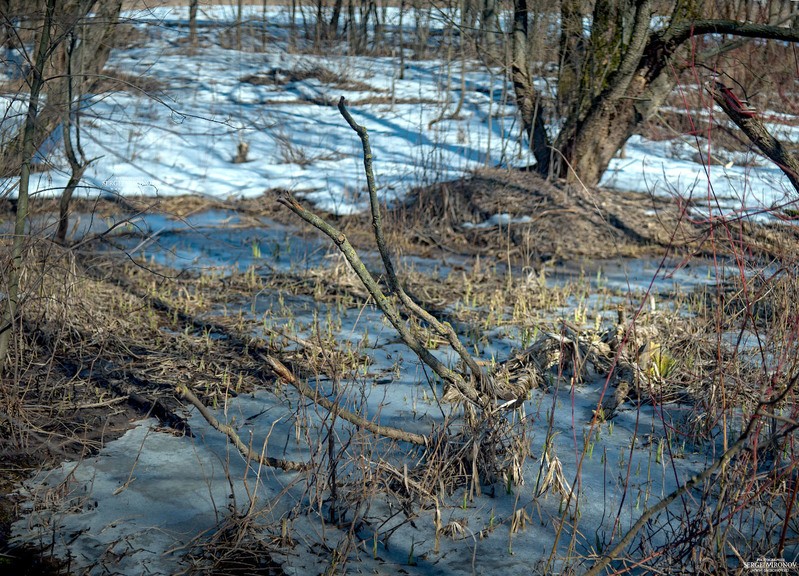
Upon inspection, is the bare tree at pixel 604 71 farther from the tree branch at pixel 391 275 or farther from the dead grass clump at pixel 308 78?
the dead grass clump at pixel 308 78

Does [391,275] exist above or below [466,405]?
above

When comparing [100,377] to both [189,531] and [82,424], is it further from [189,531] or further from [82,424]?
[189,531]

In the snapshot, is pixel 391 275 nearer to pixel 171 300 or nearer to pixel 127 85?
pixel 127 85

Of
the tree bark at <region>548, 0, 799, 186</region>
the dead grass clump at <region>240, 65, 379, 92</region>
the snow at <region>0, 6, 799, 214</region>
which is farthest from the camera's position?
the dead grass clump at <region>240, 65, 379, 92</region>

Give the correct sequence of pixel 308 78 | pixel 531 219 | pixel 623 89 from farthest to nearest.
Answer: pixel 308 78, pixel 531 219, pixel 623 89

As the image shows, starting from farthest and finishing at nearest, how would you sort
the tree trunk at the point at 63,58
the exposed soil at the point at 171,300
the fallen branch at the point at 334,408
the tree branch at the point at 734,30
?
the tree branch at the point at 734,30 → the exposed soil at the point at 171,300 → the tree trunk at the point at 63,58 → the fallen branch at the point at 334,408

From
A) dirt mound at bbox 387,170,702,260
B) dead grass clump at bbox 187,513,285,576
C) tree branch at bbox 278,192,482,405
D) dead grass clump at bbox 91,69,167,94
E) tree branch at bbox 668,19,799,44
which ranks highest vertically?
tree branch at bbox 668,19,799,44

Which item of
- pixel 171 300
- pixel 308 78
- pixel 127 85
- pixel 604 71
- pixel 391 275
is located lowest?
pixel 171 300

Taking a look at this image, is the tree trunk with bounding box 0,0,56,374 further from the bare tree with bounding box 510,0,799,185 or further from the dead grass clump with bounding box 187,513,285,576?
the bare tree with bounding box 510,0,799,185

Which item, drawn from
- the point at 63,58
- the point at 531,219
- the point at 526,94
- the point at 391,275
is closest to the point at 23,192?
the point at 391,275

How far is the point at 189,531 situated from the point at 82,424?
3.92ft

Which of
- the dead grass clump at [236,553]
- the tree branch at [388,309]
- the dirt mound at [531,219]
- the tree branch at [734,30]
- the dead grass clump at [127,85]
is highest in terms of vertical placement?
the tree branch at [734,30]

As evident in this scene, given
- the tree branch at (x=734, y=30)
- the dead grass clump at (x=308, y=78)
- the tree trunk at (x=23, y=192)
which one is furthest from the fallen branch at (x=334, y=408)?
the dead grass clump at (x=308, y=78)

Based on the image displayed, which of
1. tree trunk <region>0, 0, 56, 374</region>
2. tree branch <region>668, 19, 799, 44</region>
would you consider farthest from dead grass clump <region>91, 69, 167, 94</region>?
tree branch <region>668, 19, 799, 44</region>
